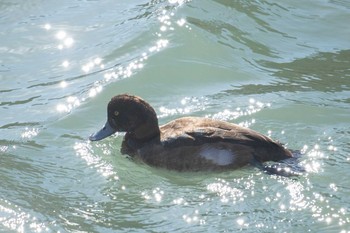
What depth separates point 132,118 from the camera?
9.48 metres

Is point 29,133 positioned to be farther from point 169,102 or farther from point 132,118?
point 169,102

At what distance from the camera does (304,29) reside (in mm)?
13016

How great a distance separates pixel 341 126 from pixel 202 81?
7.11 ft

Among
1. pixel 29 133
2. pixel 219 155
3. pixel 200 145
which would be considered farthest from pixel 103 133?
pixel 219 155

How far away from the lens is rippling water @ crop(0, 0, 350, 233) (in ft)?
26.7

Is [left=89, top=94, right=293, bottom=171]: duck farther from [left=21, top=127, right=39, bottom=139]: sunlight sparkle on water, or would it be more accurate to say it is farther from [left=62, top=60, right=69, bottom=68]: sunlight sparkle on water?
[left=62, top=60, right=69, bottom=68]: sunlight sparkle on water

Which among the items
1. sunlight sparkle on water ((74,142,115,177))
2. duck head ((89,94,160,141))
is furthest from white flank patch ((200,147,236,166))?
sunlight sparkle on water ((74,142,115,177))

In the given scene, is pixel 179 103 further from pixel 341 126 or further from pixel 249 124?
pixel 341 126

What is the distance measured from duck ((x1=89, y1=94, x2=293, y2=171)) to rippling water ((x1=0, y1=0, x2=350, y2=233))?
4.6 inches

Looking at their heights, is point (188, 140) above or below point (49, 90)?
above

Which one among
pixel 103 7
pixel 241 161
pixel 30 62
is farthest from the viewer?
pixel 103 7

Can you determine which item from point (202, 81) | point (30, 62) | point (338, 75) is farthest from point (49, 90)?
point (338, 75)

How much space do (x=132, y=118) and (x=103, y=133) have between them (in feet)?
1.16

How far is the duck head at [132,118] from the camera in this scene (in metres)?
9.37
